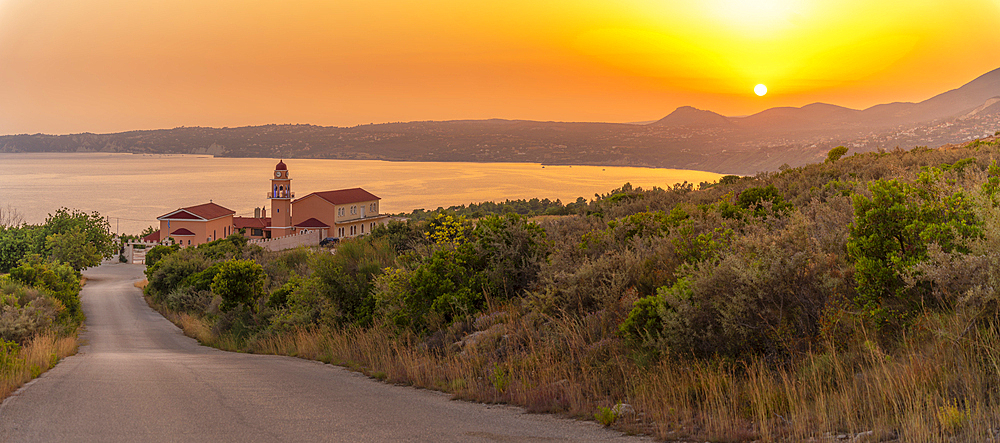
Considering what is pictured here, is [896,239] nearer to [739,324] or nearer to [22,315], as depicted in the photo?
[739,324]

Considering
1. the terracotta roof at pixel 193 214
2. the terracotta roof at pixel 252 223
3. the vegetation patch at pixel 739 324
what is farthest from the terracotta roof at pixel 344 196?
the vegetation patch at pixel 739 324

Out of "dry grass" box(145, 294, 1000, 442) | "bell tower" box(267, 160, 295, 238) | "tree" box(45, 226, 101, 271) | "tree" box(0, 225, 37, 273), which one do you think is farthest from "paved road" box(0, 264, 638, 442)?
"bell tower" box(267, 160, 295, 238)

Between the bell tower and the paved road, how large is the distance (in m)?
73.5

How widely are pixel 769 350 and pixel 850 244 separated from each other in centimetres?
116

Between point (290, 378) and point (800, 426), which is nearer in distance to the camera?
point (800, 426)

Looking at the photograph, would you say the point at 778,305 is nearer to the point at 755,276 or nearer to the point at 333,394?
the point at 755,276

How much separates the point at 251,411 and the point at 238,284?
15729 millimetres

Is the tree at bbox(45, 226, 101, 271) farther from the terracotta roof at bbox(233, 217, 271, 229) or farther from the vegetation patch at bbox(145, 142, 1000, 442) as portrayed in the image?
the vegetation patch at bbox(145, 142, 1000, 442)

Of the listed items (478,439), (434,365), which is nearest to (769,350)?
(478,439)

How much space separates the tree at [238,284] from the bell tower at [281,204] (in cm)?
6085

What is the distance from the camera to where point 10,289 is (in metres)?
21.9

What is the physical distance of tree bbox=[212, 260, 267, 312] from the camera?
19984mm

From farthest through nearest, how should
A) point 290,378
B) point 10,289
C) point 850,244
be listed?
point 10,289
point 290,378
point 850,244

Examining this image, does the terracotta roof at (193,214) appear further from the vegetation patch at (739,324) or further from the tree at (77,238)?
the vegetation patch at (739,324)
